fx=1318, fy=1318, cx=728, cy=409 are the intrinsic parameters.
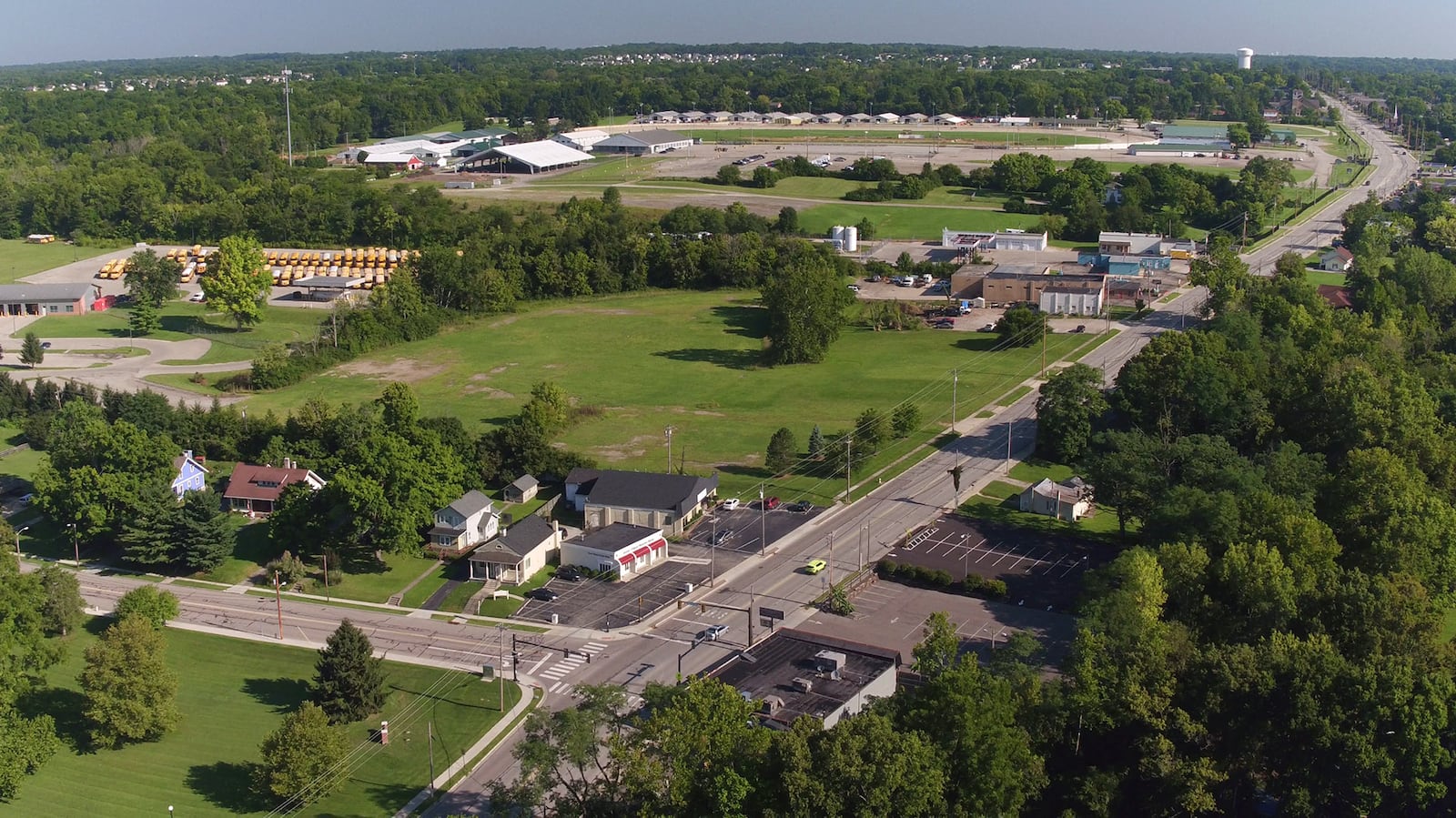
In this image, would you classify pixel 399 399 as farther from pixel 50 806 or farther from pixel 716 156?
pixel 716 156

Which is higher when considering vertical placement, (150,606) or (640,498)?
(640,498)

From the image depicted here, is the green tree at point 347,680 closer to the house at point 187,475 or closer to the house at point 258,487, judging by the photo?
the house at point 258,487

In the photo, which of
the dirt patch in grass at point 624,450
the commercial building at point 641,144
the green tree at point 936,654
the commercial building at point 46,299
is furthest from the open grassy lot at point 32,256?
the green tree at point 936,654

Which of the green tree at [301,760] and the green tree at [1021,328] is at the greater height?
the green tree at [1021,328]

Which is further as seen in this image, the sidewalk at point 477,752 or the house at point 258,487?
the house at point 258,487

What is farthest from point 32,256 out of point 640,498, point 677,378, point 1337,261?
point 1337,261

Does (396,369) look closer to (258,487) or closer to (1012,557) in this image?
(258,487)

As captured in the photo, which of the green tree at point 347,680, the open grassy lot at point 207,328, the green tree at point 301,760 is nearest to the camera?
the green tree at point 301,760

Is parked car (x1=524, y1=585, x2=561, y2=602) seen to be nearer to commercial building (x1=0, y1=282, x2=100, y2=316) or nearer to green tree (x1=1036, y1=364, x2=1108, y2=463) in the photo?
green tree (x1=1036, y1=364, x2=1108, y2=463)

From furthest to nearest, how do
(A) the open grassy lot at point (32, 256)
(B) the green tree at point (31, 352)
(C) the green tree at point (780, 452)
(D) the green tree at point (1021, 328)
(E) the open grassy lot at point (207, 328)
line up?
(A) the open grassy lot at point (32, 256) → (E) the open grassy lot at point (207, 328) → (D) the green tree at point (1021, 328) → (B) the green tree at point (31, 352) → (C) the green tree at point (780, 452)
